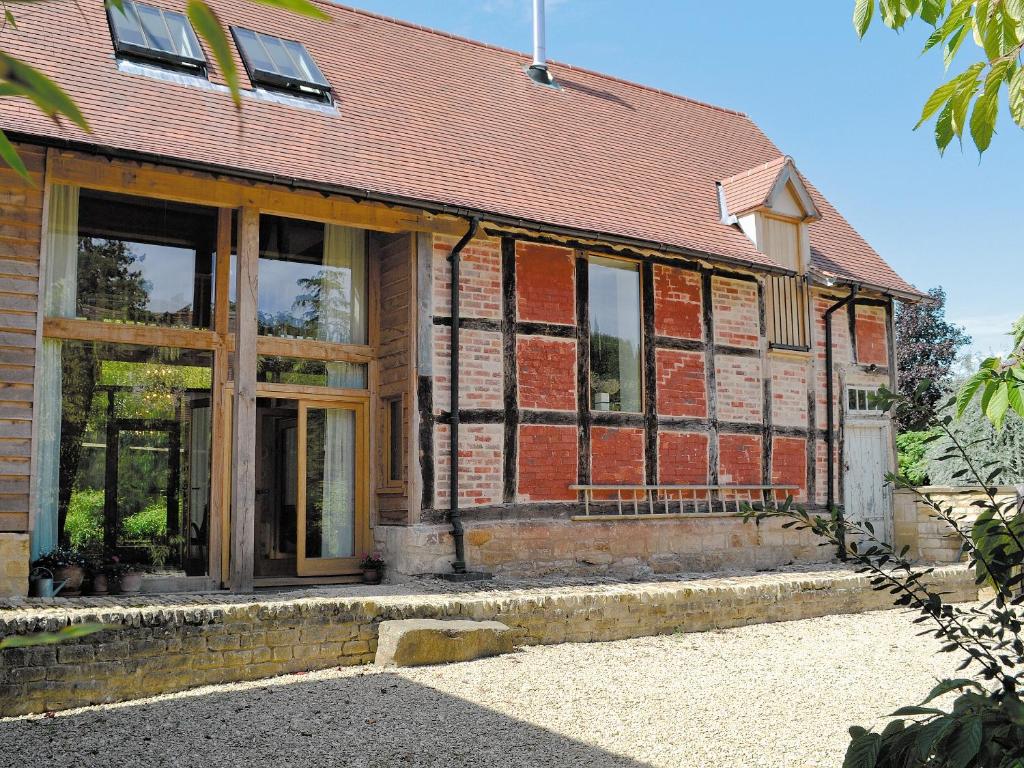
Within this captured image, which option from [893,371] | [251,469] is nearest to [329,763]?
[251,469]

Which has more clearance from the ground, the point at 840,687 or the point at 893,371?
the point at 893,371

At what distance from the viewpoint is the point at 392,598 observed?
22.5 feet

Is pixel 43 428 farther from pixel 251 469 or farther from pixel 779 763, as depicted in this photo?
pixel 779 763

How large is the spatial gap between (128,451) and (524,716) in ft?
15.3

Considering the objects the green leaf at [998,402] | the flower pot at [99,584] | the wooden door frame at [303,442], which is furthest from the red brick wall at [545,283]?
the green leaf at [998,402]

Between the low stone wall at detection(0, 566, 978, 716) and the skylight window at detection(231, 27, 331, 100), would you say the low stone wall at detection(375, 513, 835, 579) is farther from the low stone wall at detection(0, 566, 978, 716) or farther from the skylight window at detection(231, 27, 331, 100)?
the skylight window at detection(231, 27, 331, 100)

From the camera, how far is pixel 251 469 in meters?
8.05

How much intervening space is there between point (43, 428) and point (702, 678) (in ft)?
17.8

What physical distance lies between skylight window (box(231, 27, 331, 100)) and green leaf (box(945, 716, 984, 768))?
29.3ft

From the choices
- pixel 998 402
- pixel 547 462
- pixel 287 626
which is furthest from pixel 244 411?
pixel 998 402

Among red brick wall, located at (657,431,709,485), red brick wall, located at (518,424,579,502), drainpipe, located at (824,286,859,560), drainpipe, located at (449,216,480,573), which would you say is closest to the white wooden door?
drainpipe, located at (824,286,859,560)

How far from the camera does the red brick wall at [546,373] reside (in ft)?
31.7

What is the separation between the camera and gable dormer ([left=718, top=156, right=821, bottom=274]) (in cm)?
1170

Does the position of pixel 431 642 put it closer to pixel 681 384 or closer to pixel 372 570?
pixel 372 570
